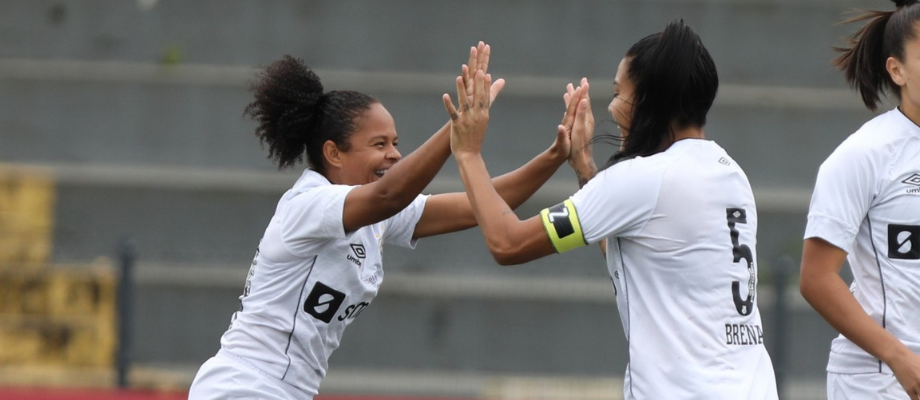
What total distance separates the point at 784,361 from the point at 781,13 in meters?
3.82

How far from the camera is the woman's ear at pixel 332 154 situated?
12.1ft

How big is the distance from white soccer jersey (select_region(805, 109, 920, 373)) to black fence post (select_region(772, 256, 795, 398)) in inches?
165

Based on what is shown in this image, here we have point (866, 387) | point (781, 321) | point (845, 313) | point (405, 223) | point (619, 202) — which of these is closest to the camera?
point (619, 202)

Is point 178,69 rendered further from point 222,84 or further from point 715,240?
point 715,240

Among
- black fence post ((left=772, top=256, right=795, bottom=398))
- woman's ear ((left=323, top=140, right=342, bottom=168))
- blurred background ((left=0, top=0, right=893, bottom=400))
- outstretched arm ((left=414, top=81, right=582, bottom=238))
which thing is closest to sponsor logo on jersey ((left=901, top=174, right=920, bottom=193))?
outstretched arm ((left=414, top=81, right=582, bottom=238))

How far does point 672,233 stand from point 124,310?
5.60m

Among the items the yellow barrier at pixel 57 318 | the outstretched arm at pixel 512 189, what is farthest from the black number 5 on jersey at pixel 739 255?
the yellow barrier at pixel 57 318

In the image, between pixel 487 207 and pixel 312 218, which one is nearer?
pixel 487 207

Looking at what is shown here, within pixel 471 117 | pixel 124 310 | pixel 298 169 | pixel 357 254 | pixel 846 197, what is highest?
pixel 471 117

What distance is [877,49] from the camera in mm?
3264

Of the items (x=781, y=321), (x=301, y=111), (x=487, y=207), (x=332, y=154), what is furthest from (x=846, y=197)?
(x=781, y=321)

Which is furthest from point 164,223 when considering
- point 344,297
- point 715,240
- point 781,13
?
point 715,240

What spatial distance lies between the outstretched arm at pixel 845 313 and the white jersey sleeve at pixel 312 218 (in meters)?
1.24

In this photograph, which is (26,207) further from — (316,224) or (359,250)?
(316,224)
